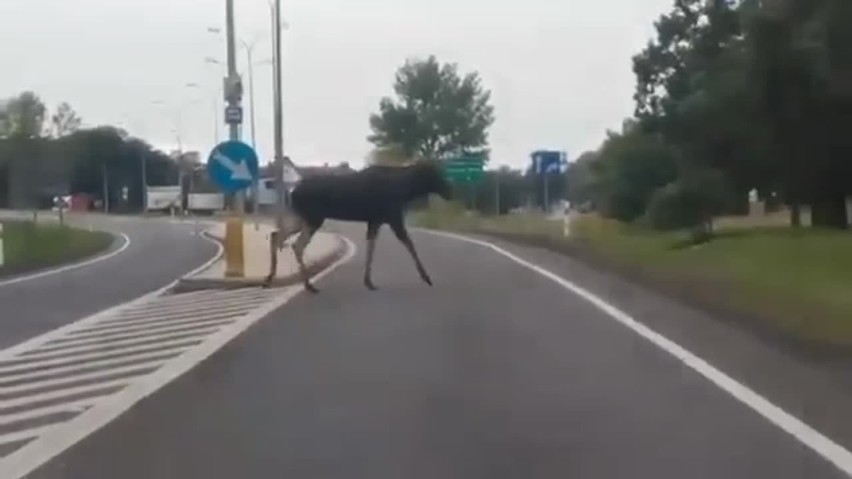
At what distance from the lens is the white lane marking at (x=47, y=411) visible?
13984mm

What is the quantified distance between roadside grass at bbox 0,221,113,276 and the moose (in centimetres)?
1309

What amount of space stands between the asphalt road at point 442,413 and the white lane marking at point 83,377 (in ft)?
2.15

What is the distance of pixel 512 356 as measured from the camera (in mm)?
17984

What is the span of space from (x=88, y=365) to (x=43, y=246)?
4169cm

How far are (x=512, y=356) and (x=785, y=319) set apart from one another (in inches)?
189

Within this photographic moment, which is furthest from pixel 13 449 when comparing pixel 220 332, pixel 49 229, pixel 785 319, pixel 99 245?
pixel 49 229

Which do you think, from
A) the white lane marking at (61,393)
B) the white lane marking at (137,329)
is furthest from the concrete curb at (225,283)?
the white lane marking at (61,393)

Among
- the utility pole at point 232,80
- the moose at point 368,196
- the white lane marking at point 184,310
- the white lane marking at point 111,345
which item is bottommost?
the white lane marking at point 184,310

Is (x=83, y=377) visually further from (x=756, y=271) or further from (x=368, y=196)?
(x=756, y=271)

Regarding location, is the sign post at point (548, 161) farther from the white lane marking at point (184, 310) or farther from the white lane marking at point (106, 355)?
the white lane marking at point (106, 355)

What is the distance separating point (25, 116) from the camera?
18475 cm

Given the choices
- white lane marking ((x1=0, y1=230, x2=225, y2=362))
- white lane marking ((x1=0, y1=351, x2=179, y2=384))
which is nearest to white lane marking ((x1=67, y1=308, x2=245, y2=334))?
white lane marking ((x1=0, y1=230, x2=225, y2=362))

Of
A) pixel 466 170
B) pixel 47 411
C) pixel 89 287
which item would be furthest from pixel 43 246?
pixel 47 411

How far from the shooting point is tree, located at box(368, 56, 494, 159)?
162 meters
